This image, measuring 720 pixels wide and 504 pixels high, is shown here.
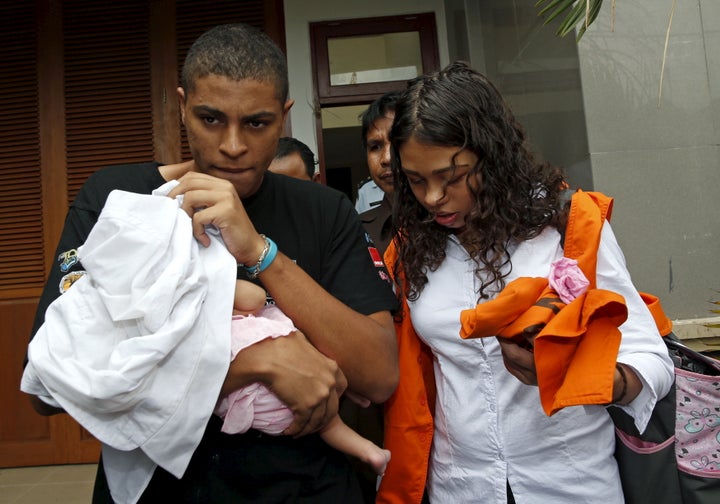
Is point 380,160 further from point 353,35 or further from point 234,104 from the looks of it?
point 353,35

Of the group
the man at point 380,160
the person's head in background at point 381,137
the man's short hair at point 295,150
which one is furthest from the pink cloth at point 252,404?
the man's short hair at point 295,150

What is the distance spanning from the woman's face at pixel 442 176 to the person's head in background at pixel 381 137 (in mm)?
1122

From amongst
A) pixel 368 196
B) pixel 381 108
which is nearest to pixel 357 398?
pixel 381 108

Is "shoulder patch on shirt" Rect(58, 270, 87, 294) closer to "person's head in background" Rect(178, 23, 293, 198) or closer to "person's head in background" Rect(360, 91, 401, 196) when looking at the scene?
"person's head in background" Rect(178, 23, 293, 198)

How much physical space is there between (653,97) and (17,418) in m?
4.48

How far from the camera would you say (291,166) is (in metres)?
Answer: 2.83

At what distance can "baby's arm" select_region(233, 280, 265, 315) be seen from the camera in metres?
1.16

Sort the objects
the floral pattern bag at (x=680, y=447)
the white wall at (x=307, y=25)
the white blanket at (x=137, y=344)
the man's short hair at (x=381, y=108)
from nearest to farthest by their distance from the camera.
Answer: the white blanket at (x=137, y=344), the floral pattern bag at (x=680, y=447), the man's short hair at (x=381, y=108), the white wall at (x=307, y=25)

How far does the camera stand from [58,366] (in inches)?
38.9

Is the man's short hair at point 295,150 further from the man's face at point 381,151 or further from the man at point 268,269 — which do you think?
the man at point 268,269

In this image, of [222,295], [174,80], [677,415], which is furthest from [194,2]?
[677,415]

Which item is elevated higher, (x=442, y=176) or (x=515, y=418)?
(x=442, y=176)

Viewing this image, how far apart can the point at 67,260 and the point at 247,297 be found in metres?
0.37

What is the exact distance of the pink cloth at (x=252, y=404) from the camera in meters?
1.08
